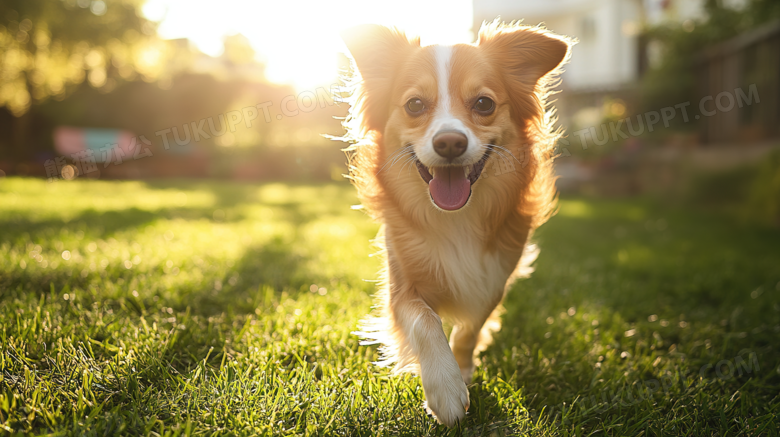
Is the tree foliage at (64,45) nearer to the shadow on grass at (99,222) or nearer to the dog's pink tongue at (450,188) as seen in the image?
the shadow on grass at (99,222)

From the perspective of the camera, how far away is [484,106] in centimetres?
255

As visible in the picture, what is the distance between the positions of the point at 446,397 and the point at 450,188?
942mm

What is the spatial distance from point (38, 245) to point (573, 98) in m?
12.5

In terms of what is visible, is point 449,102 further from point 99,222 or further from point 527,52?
point 99,222

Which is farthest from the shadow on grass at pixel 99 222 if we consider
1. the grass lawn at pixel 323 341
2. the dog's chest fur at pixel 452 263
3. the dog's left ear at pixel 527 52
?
the dog's left ear at pixel 527 52

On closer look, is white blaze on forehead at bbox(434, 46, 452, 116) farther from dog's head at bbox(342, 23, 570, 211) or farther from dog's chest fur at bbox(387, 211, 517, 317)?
dog's chest fur at bbox(387, 211, 517, 317)

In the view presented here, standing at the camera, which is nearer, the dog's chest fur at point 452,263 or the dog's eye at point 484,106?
the dog's chest fur at point 452,263

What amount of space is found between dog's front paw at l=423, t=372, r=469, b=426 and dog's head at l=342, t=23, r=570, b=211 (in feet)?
2.49

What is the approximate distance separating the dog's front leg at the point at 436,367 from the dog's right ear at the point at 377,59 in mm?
1153

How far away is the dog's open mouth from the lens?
2352mm

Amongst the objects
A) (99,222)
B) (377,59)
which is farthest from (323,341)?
(99,222)

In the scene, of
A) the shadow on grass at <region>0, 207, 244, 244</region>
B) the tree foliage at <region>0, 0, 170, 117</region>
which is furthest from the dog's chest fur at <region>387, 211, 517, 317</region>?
the tree foliage at <region>0, 0, 170, 117</region>

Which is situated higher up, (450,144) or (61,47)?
(61,47)

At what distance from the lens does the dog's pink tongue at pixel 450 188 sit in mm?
2346
